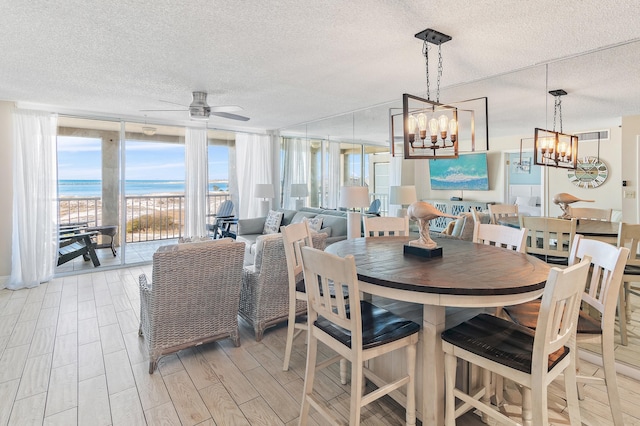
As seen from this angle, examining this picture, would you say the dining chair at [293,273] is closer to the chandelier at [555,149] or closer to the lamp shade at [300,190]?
the chandelier at [555,149]

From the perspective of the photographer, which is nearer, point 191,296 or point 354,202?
point 191,296

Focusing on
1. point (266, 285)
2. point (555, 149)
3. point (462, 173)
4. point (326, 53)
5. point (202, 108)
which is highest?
point (326, 53)

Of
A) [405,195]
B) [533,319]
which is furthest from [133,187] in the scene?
[533,319]

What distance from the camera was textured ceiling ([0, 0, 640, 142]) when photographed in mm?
2086

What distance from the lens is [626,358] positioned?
2.43 metres

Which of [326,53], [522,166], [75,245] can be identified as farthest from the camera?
[75,245]

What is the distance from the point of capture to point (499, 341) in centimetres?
151

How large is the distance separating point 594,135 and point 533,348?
2.89 meters

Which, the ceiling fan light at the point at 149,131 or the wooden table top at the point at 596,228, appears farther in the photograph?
the ceiling fan light at the point at 149,131

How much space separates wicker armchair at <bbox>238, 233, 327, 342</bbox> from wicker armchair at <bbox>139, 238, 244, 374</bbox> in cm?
19

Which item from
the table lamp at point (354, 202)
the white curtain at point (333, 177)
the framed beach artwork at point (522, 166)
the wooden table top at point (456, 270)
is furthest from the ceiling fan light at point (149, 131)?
the framed beach artwork at point (522, 166)

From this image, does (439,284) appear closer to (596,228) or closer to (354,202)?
(596,228)

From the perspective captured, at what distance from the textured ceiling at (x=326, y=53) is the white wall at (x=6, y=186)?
1.02 ft

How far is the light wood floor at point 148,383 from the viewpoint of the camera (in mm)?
1914
